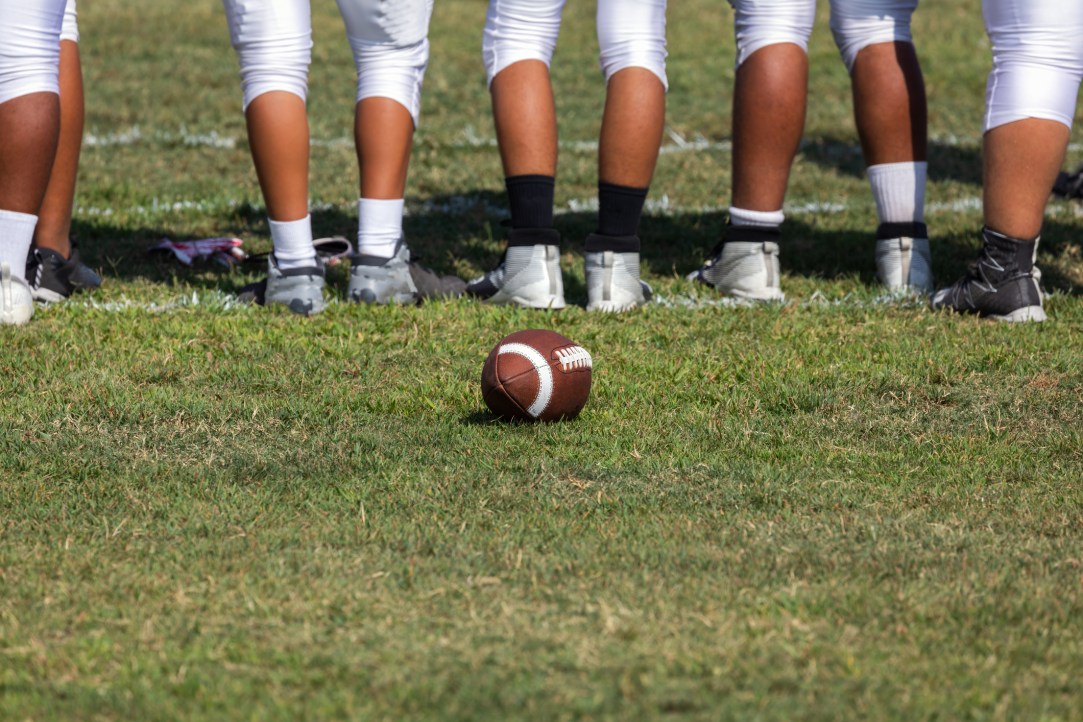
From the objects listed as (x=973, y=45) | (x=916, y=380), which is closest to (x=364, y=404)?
(x=916, y=380)

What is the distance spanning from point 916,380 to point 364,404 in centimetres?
167

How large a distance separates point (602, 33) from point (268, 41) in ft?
4.06

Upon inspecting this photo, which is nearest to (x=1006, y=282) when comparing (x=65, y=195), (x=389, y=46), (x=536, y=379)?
(x=536, y=379)

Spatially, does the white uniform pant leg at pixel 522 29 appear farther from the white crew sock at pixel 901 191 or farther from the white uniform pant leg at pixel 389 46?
the white crew sock at pixel 901 191

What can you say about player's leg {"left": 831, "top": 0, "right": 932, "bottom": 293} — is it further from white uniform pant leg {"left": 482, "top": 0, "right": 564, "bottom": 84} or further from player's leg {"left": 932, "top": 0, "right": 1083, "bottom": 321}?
white uniform pant leg {"left": 482, "top": 0, "right": 564, "bottom": 84}

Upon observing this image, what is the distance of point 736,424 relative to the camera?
3.94m

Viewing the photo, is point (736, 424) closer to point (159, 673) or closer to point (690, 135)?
point (159, 673)

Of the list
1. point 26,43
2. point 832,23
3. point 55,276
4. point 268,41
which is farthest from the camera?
point 832,23

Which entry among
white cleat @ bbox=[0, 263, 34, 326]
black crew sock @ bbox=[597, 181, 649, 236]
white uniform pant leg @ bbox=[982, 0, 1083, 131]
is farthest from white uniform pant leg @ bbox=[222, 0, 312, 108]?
white uniform pant leg @ bbox=[982, 0, 1083, 131]

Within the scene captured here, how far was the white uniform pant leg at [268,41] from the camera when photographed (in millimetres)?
5035

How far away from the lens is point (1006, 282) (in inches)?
201

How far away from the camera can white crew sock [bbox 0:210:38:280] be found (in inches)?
194

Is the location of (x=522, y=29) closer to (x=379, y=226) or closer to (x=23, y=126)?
(x=379, y=226)

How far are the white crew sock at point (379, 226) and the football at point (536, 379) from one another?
4.86 feet
